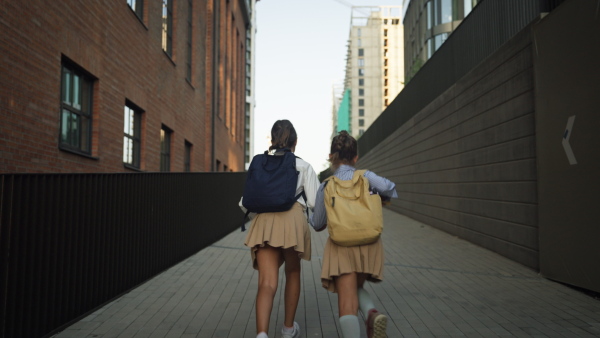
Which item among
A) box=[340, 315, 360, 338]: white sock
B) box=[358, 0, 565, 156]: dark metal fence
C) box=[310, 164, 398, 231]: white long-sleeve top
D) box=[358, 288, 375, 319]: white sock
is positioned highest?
box=[358, 0, 565, 156]: dark metal fence

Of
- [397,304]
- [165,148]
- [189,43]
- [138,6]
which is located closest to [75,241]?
[397,304]

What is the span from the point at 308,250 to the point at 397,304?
6.21 ft

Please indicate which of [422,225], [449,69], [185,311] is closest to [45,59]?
[185,311]

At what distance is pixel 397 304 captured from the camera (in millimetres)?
5578

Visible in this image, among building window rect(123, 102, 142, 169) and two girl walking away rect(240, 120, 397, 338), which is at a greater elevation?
building window rect(123, 102, 142, 169)

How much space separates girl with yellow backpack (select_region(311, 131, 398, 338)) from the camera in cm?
368

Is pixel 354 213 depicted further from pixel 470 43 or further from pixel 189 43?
pixel 189 43

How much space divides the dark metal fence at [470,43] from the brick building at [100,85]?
6590mm

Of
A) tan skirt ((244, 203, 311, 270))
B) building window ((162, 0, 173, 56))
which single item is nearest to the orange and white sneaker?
tan skirt ((244, 203, 311, 270))

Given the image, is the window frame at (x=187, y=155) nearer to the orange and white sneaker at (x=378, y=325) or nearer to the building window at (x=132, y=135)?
the building window at (x=132, y=135)

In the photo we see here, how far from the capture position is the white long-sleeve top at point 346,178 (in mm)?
3820

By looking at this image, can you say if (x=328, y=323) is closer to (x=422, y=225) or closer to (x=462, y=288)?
(x=462, y=288)

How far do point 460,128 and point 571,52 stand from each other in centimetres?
500

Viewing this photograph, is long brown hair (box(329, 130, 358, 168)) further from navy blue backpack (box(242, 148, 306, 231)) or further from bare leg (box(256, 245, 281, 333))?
bare leg (box(256, 245, 281, 333))
